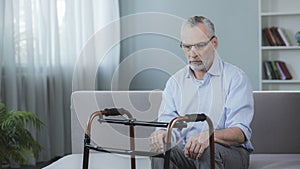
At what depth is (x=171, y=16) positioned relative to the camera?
5047mm

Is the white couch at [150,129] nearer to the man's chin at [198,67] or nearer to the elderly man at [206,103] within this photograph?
the elderly man at [206,103]

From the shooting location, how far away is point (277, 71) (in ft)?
15.6

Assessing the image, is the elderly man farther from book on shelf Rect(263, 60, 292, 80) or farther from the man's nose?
book on shelf Rect(263, 60, 292, 80)

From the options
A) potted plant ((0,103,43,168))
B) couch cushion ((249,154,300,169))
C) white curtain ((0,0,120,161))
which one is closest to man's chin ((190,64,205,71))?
couch cushion ((249,154,300,169))

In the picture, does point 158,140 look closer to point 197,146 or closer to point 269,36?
point 197,146

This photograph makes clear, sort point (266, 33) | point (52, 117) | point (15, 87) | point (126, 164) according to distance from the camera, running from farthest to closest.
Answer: point (266, 33) → point (52, 117) → point (15, 87) → point (126, 164)

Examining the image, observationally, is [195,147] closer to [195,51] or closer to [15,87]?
[195,51]

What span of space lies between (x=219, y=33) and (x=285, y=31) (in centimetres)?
60

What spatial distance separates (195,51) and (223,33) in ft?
9.13

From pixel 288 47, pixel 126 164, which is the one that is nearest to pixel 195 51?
pixel 126 164

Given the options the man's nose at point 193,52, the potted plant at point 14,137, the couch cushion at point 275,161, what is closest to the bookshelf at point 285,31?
the couch cushion at point 275,161

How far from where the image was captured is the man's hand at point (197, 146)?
1.99 metres

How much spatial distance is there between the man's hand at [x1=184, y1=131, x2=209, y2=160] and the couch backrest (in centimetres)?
73

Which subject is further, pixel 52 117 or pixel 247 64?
pixel 247 64
